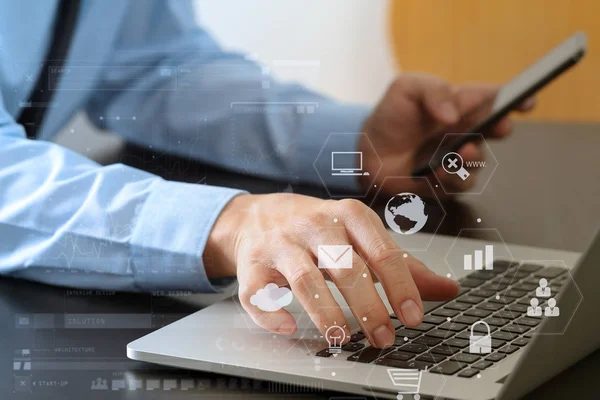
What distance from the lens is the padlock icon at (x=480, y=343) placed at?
463 mm

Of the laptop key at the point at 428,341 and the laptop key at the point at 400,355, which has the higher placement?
the laptop key at the point at 428,341

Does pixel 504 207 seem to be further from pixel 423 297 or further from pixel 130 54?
pixel 130 54

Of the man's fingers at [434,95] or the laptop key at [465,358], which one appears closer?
the laptop key at [465,358]

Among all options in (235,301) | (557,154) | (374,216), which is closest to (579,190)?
(557,154)

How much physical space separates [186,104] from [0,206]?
0.16 m

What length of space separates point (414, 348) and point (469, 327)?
42 mm

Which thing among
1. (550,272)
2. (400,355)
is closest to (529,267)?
(550,272)

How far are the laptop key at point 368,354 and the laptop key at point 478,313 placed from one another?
6 centimetres

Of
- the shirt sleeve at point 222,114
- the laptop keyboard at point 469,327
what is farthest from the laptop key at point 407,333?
the shirt sleeve at point 222,114

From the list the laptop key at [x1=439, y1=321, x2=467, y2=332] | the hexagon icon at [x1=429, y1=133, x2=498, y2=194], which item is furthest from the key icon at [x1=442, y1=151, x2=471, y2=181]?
the laptop key at [x1=439, y1=321, x2=467, y2=332]

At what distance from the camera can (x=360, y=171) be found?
0.50 meters

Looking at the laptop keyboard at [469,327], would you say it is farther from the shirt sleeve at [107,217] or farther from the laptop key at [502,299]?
the shirt sleeve at [107,217]

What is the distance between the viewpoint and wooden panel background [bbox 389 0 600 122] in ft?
1.71

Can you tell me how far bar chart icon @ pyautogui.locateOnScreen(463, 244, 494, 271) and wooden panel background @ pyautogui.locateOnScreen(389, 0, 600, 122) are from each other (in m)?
0.11
